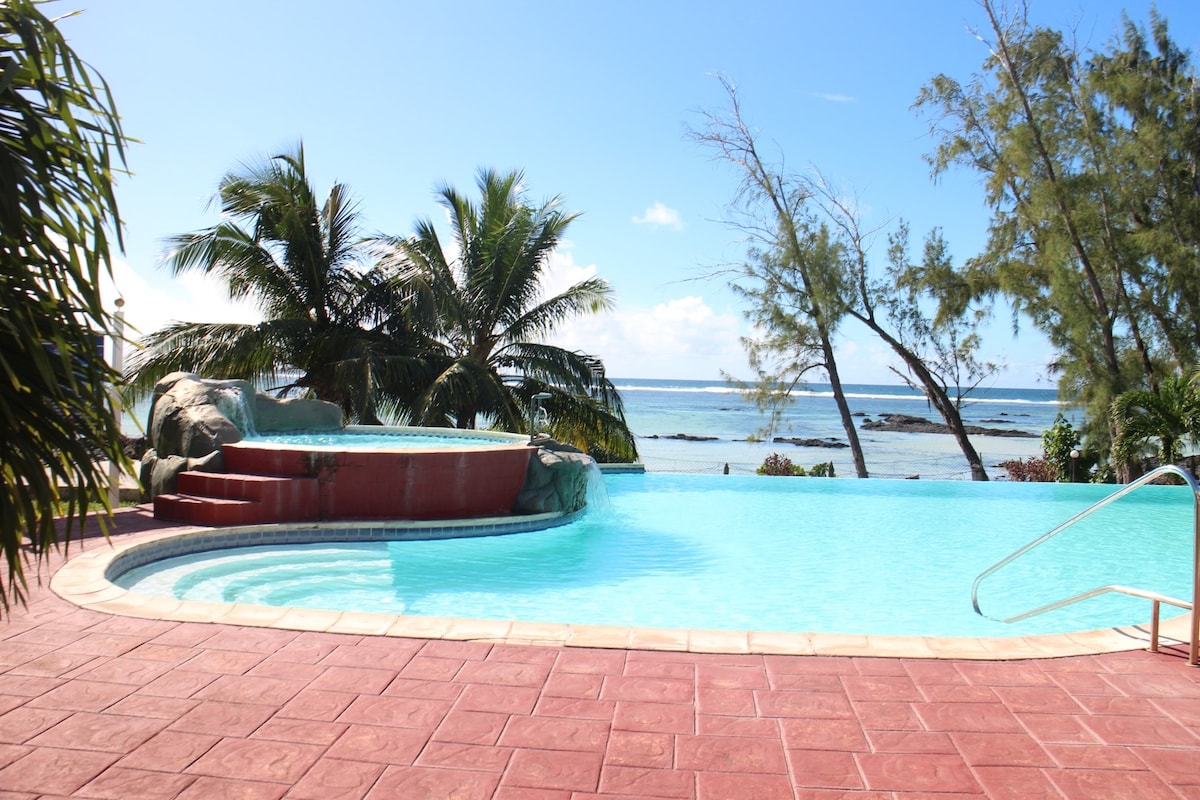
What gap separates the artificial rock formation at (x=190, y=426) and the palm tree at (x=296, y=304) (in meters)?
2.97

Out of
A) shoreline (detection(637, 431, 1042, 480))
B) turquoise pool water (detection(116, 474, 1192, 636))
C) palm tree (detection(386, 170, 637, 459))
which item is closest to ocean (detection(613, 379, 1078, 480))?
shoreline (detection(637, 431, 1042, 480))

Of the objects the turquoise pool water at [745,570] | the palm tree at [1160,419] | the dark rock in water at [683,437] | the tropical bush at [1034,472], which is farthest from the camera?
the dark rock in water at [683,437]

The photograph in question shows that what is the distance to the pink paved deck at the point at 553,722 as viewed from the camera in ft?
8.64

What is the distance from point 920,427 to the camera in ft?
128

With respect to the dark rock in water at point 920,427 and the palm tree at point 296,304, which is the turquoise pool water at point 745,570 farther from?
the dark rock in water at point 920,427

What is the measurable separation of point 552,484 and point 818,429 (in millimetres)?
31527

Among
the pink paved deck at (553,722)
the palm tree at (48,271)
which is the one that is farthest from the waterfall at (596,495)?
the palm tree at (48,271)

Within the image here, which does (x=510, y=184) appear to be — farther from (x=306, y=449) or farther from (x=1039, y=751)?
(x=1039, y=751)

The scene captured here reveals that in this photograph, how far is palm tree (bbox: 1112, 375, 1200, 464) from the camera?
1305 cm

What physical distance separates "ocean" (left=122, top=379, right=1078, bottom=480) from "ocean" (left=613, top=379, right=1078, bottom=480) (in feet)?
0.13

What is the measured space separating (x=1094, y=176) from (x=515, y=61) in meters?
9.78

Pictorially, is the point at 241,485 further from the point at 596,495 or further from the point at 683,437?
the point at 683,437

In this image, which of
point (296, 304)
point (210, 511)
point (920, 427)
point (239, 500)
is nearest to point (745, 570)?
point (239, 500)

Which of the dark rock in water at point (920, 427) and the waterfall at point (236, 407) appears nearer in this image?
the waterfall at point (236, 407)
